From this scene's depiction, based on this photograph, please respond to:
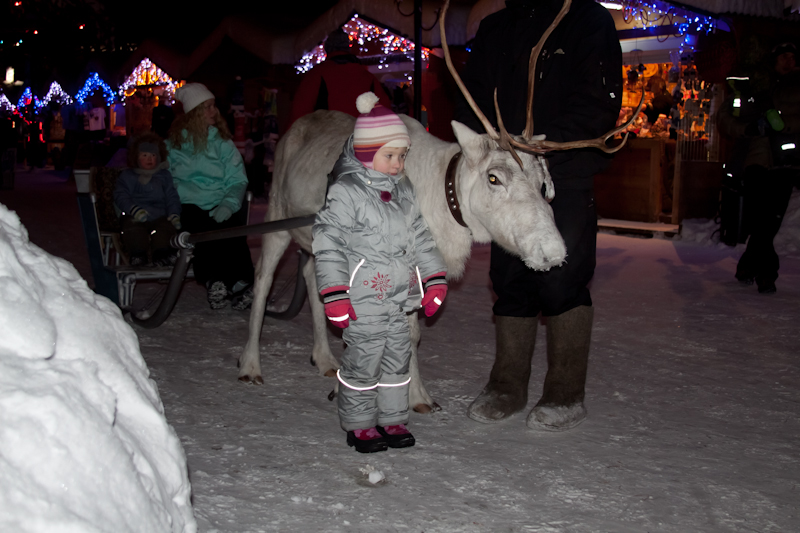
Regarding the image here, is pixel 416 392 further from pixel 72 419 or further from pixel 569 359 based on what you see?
pixel 72 419

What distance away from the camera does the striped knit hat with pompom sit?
3174mm

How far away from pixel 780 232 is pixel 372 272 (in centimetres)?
815

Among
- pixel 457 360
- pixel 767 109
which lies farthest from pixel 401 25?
pixel 457 360

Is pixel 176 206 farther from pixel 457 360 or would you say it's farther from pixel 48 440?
pixel 48 440

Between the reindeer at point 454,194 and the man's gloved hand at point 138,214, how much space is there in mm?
1410

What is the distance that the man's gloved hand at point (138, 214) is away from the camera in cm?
548

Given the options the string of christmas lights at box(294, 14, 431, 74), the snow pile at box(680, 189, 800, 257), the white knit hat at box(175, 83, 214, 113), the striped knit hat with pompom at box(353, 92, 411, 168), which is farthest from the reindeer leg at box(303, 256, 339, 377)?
the string of christmas lights at box(294, 14, 431, 74)

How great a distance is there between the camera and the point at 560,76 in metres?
3.45

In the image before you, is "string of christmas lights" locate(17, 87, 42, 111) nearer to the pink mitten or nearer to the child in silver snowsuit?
the child in silver snowsuit

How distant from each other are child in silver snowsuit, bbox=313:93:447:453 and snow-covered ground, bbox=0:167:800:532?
18 centimetres

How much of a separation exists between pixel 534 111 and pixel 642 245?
6.97 meters

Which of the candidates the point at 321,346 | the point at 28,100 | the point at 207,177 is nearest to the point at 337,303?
the point at 321,346

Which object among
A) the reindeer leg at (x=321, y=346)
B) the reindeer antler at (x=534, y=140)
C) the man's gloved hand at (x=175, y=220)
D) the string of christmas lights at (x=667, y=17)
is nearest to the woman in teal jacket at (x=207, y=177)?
the man's gloved hand at (x=175, y=220)

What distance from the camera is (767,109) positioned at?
6.93 meters
